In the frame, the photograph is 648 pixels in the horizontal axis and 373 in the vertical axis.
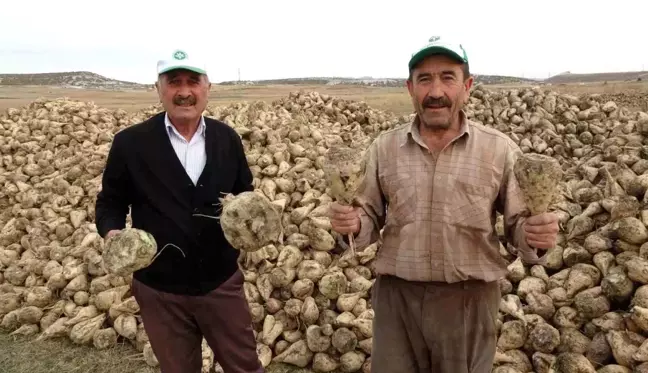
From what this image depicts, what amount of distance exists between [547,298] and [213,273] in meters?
2.95

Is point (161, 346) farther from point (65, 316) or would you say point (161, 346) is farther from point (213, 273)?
point (65, 316)

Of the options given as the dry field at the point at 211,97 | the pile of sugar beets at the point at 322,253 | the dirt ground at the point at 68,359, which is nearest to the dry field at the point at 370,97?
the dry field at the point at 211,97

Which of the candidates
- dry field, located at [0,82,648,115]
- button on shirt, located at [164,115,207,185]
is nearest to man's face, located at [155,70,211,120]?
button on shirt, located at [164,115,207,185]

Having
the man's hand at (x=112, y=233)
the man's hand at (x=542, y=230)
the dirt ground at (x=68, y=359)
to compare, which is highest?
the man's hand at (x=542, y=230)

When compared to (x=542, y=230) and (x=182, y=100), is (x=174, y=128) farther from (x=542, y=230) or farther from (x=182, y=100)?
(x=542, y=230)

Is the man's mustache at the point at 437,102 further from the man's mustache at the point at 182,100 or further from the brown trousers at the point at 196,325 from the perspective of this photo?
the brown trousers at the point at 196,325

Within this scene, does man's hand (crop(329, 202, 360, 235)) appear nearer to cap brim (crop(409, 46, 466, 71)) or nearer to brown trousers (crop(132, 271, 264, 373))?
cap brim (crop(409, 46, 466, 71))

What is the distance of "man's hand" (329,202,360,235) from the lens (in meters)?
2.46

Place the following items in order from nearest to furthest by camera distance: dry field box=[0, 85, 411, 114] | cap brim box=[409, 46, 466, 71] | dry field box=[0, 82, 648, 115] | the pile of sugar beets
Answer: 1. cap brim box=[409, 46, 466, 71]
2. the pile of sugar beets
3. dry field box=[0, 82, 648, 115]
4. dry field box=[0, 85, 411, 114]

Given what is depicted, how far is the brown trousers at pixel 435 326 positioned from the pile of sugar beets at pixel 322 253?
399mm

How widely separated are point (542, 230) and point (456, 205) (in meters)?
0.41

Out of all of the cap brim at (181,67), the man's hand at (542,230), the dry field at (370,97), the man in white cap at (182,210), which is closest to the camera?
the man's hand at (542,230)

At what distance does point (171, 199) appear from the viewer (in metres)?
2.91

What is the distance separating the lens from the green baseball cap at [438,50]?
2353 mm
